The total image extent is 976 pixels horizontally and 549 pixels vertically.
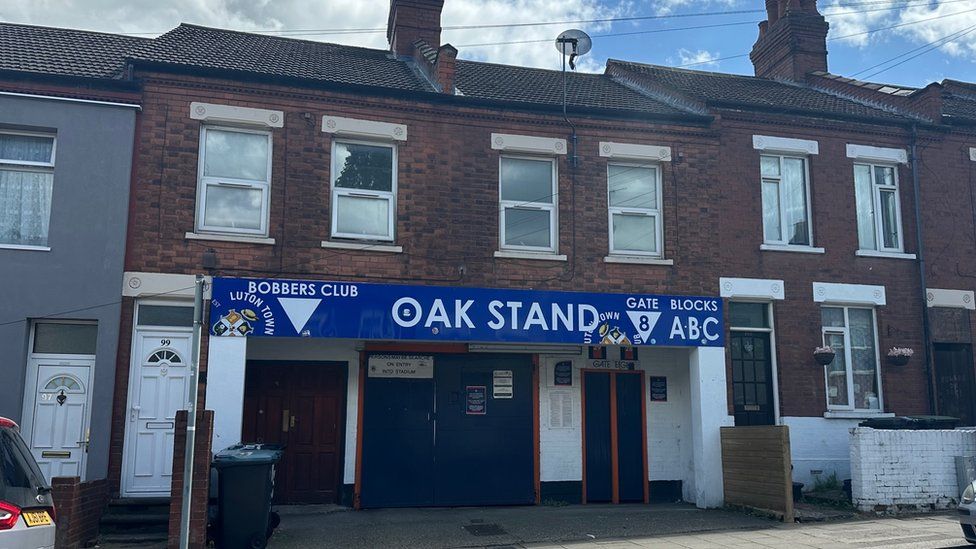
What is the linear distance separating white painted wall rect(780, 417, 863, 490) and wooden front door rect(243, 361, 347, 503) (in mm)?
7670

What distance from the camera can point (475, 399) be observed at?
13422mm

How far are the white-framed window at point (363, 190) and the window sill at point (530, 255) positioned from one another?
1817 millimetres

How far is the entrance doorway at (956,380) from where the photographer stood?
14.9 meters

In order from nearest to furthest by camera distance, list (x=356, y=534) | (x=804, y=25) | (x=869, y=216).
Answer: (x=356, y=534) < (x=869, y=216) < (x=804, y=25)

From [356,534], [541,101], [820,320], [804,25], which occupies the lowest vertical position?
[356,534]

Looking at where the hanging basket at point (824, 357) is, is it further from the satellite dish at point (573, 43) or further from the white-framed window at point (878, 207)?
the satellite dish at point (573, 43)

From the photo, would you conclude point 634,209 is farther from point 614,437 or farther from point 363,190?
point 363,190

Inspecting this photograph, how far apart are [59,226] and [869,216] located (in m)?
13.9

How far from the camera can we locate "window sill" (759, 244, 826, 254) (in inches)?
562

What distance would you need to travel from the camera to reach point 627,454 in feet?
45.2

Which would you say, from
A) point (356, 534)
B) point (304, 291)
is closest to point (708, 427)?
point (356, 534)

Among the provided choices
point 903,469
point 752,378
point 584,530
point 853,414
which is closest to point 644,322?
point 752,378

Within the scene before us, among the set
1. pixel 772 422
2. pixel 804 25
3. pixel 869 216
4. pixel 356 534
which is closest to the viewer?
pixel 356 534

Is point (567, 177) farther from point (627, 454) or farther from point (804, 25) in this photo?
point (804, 25)
